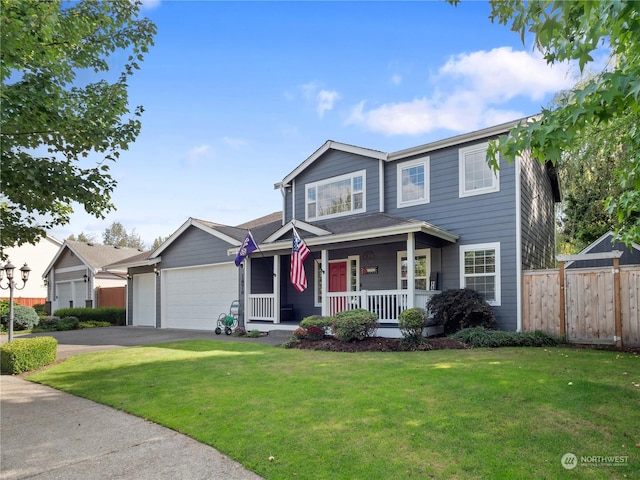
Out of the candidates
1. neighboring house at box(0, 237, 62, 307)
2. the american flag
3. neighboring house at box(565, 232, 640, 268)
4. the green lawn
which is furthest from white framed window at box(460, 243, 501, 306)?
neighboring house at box(0, 237, 62, 307)

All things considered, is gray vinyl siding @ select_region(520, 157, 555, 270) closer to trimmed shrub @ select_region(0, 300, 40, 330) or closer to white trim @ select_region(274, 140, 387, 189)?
white trim @ select_region(274, 140, 387, 189)

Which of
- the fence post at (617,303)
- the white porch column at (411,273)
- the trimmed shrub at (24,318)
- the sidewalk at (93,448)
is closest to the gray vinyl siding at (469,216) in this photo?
the white porch column at (411,273)

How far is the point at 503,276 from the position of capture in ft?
38.2

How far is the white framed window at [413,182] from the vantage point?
1339cm

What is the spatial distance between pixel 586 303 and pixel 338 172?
347 inches

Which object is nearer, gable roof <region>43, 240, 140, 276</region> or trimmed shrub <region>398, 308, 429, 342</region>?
trimmed shrub <region>398, 308, 429, 342</region>

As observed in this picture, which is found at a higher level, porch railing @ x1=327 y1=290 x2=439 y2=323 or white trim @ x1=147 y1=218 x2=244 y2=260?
white trim @ x1=147 y1=218 x2=244 y2=260

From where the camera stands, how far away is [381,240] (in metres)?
12.3

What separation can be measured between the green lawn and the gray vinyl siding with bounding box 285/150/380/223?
701 cm

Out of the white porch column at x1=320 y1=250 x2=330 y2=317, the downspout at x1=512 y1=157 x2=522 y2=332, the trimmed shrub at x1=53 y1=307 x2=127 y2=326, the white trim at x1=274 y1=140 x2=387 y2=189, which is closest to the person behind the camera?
the downspout at x1=512 y1=157 x2=522 y2=332

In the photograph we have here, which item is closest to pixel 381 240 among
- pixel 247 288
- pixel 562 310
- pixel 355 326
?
pixel 355 326

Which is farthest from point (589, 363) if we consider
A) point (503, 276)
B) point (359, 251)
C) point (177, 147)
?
point (177, 147)

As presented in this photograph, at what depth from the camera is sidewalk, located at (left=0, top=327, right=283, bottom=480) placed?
3.80m

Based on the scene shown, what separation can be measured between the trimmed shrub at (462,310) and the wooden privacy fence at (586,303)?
1.05m
